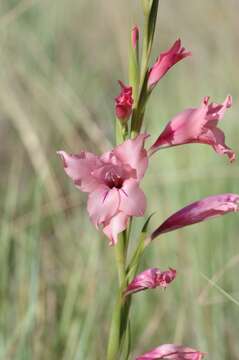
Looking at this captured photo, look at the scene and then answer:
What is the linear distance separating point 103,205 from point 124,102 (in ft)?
0.55

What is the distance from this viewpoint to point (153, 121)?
428cm

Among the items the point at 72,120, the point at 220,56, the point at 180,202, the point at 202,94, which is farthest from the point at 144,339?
the point at 220,56

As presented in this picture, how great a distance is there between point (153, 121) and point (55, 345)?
6.54 feet

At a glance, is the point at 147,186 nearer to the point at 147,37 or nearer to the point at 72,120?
the point at 72,120

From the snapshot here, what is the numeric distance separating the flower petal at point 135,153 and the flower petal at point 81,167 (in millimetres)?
46

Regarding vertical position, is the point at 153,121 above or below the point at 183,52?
above

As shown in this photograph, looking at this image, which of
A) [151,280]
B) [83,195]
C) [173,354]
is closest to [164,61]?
[151,280]

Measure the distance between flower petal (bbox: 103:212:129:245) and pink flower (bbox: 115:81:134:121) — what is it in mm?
166

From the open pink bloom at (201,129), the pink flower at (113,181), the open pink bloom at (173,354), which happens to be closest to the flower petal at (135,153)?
the pink flower at (113,181)

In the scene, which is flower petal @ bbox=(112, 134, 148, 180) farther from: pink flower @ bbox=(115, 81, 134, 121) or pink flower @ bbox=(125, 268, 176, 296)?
pink flower @ bbox=(125, 268, 176, 296)

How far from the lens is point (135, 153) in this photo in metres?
1.34

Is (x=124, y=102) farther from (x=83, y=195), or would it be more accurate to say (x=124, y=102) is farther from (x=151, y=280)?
(x=83, y=195)

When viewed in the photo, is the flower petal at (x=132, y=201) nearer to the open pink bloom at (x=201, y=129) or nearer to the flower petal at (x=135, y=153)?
the flower petal at (x=135, y=153)

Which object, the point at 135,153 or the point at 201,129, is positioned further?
the point at 201,129
